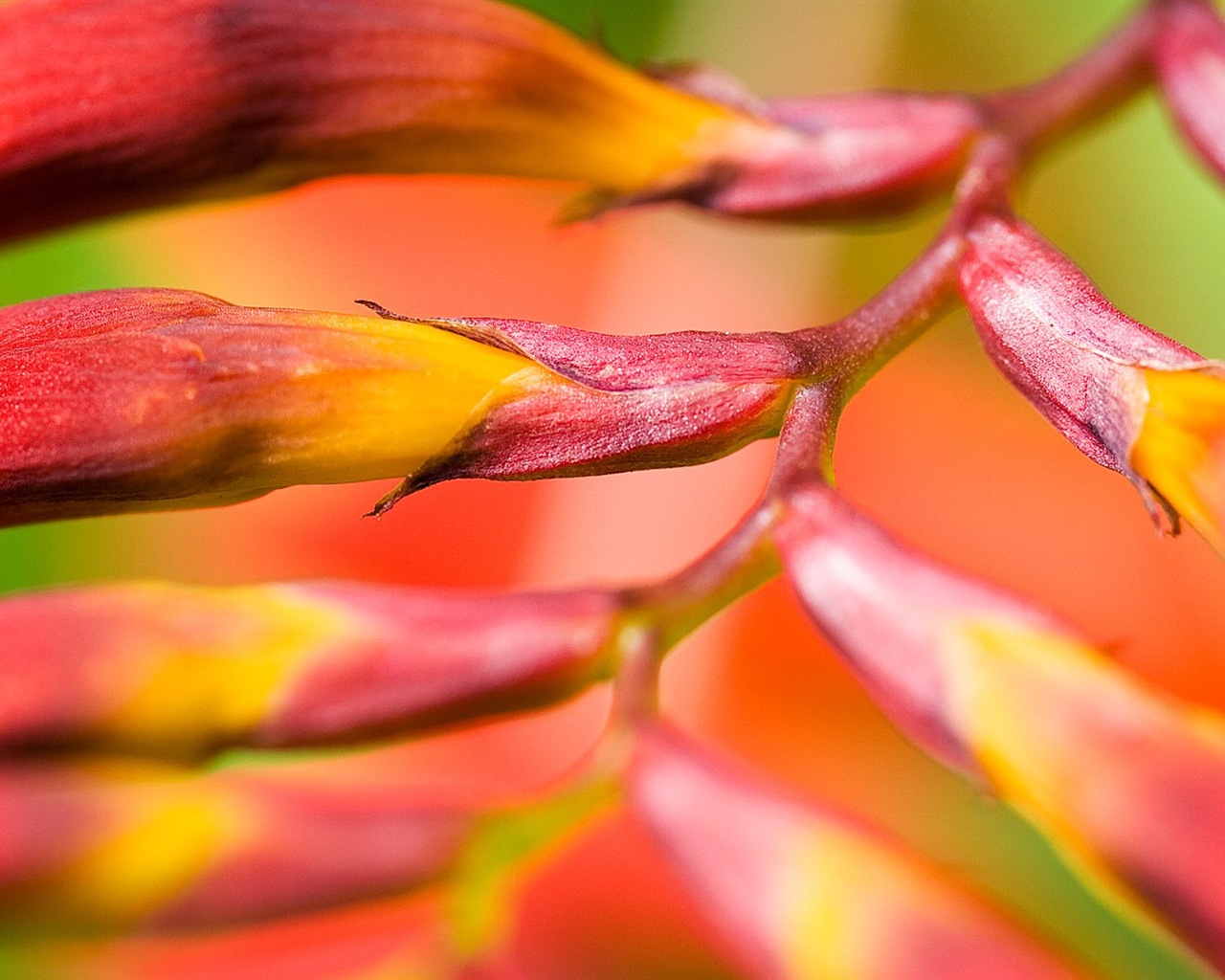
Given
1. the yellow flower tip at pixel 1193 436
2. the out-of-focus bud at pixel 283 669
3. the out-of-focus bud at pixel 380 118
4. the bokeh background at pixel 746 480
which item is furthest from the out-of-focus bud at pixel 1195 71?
the bokeh background at pixel 746 480

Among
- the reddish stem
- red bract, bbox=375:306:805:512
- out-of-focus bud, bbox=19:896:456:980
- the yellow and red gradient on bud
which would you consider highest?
the reddish stem

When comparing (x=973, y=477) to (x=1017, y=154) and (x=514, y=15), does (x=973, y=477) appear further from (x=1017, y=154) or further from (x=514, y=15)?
(x=514, y=15)

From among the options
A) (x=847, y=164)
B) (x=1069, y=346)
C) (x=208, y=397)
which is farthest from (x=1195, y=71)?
(x=208, y=397)

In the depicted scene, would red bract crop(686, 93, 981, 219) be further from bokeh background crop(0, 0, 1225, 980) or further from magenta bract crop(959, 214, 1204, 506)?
bokeh background crop(0, 0, 1225, 980)

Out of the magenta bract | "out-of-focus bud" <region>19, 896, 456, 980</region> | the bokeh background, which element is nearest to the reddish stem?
the magenta bract

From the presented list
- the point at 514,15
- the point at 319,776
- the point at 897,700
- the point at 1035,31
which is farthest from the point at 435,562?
the point at 897,700

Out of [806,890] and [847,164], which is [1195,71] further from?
[806,890]

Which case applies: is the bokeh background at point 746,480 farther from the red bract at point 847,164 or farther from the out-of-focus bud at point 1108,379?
the out-of-focus bud at point 1108,379
